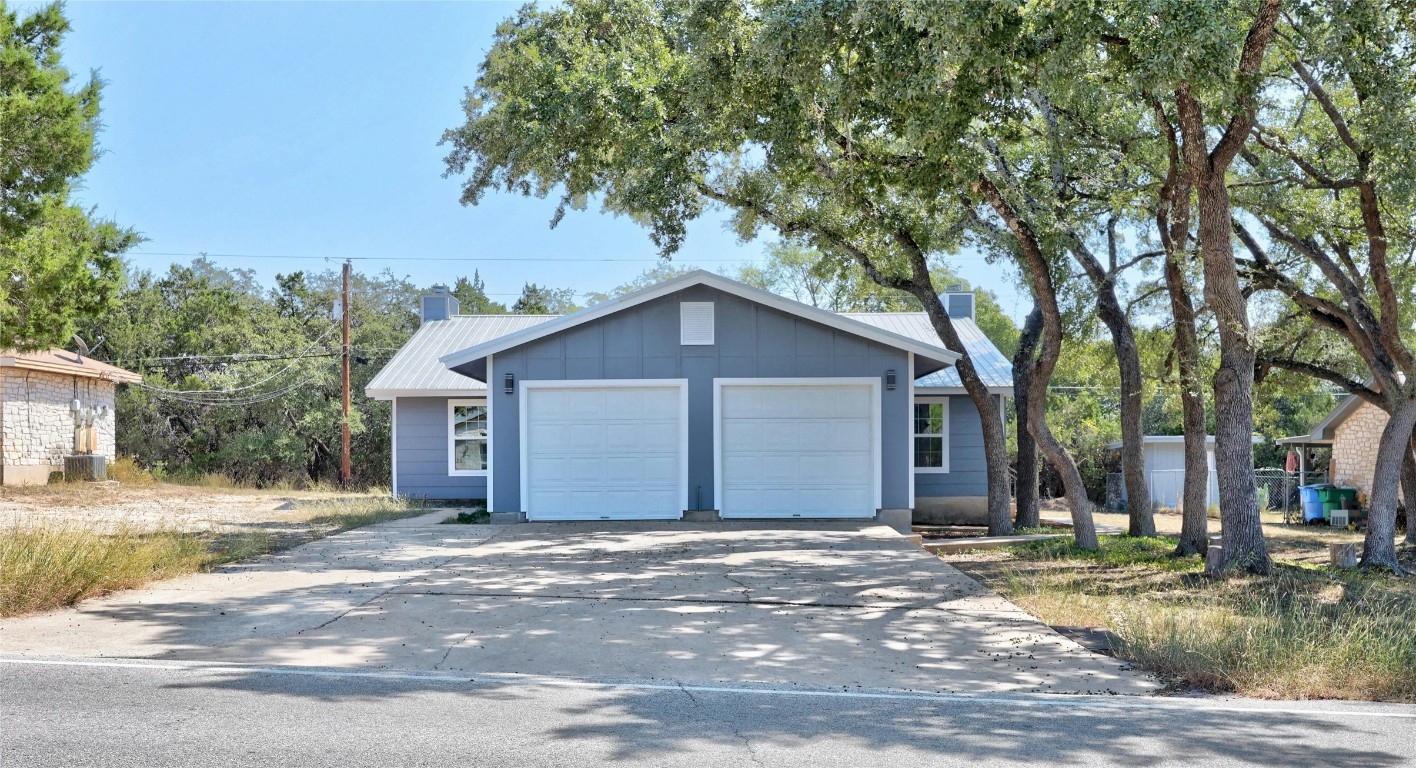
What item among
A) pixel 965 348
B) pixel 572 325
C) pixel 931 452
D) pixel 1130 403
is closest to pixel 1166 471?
pixel 965 348

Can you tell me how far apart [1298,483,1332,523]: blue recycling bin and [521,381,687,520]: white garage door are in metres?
18.6

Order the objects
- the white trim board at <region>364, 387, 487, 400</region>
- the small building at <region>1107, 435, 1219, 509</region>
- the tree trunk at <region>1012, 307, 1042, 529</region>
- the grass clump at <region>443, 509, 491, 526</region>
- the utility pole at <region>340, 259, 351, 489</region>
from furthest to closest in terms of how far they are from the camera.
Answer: the small building at <region>1107, 435, 1219, 509</region>
the utility pole at <region>340, 259, 351, 489</region>
the white trim board at <region>364, 387, 487, 400</region>
the tree trunk at <region>1012, 307, 1042, 529</region>
the grass clump at <region>443, 509, 491, 526</region>

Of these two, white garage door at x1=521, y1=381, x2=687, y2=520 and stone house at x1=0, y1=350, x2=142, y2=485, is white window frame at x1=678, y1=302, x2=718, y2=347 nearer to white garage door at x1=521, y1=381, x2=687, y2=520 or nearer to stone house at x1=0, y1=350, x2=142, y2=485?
white garage door at x1=521, y1=381, x2=687, y2=520

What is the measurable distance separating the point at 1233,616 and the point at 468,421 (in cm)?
1553

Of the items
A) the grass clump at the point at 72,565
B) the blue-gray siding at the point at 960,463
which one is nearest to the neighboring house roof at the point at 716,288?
the blue-gray siding at the point at 960,463

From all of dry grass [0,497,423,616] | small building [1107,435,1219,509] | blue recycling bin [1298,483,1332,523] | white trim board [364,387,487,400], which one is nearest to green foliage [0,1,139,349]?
dry grass [0,497,423,616]

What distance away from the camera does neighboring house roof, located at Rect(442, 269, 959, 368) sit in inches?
618

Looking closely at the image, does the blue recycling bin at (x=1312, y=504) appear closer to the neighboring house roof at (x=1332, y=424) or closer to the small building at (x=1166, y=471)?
the neighboring house roof at (x=1332, y=424)

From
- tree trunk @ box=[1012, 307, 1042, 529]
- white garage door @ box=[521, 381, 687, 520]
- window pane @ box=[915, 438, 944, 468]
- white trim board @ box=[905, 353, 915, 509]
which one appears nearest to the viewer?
white trim board @ box=[905, 353, 915, 509]

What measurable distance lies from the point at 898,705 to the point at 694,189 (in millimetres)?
10882

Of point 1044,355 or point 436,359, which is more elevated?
point 436,359

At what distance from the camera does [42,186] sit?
15.0 m

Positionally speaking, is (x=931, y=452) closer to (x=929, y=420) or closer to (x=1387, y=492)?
(x=929, y=420)

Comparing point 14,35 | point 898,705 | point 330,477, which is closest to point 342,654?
point 898,705
